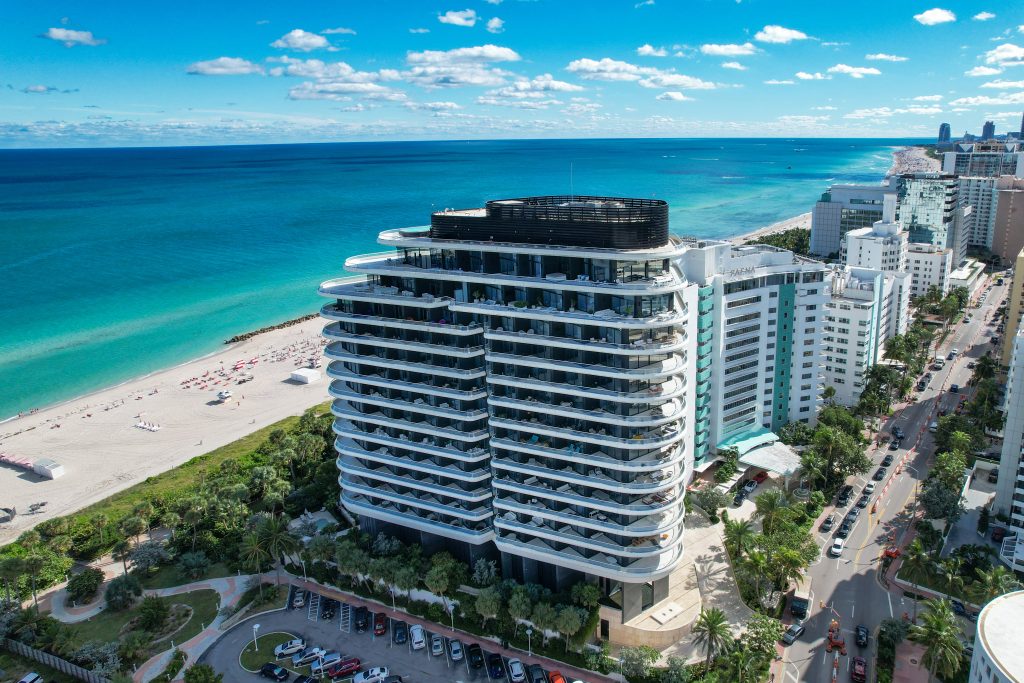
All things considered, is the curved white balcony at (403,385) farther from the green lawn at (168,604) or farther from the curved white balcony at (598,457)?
the green lawn at (168,604)

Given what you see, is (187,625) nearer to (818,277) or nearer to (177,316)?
(818,277)

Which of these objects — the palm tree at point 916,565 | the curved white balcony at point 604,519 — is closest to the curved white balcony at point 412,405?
the curved white balcony at point 604,519

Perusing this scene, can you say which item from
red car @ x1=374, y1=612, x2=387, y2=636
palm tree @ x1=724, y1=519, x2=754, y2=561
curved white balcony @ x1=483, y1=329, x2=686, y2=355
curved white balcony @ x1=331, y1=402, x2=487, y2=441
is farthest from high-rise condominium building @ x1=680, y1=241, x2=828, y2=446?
red car @ x1=374, y1=612, x2=387, y2=636

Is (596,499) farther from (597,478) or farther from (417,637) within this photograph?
(417,637)

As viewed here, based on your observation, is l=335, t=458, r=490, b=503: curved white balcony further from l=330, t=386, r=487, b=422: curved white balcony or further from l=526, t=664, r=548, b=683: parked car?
l=526, t=664, r=548, b=683: parked car

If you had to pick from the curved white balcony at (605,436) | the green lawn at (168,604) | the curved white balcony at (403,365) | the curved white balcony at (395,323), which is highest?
the curved white balcony at (395,323)

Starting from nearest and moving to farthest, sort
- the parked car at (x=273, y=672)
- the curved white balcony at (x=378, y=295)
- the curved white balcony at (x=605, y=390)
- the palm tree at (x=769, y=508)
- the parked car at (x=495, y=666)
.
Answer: the curved white balcony at (x=605, y=390) < the parked car at (x=495, y=666) < the parked car at (x=273, y=672) < the curved white balcony at (x=378, y=295) < the palm tree at (x=769, y=508)

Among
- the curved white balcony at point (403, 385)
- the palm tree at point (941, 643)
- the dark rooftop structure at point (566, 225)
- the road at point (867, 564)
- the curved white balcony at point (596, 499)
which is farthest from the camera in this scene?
the curved white balcony at point (403, 385)

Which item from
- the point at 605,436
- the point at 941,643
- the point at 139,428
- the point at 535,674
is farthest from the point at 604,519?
the point at 139,428
